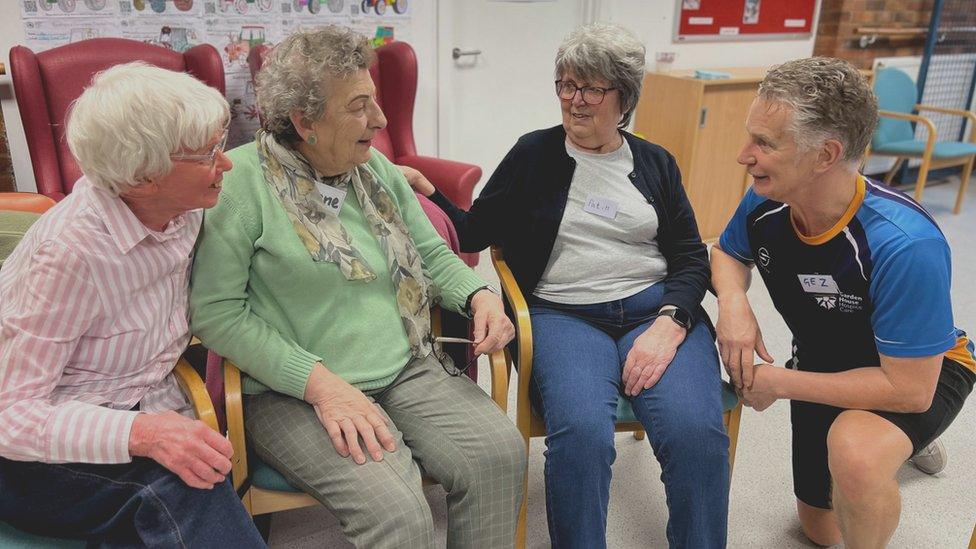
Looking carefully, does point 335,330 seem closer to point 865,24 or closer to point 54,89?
point 54,89

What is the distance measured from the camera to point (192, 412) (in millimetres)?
1379

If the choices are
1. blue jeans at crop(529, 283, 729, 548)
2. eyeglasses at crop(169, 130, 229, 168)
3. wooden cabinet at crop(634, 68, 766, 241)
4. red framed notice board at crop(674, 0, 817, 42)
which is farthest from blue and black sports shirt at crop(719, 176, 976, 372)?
red framed notice board at crop(674, 0, 817, 42)

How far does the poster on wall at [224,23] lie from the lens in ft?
9.27

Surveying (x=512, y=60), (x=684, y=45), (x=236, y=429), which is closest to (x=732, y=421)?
(x=236, y=429)

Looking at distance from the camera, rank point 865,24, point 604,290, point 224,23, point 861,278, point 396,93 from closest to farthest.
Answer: point 861,278 < point 604,290 < point 224,23 < point 396,93 < point 865,24

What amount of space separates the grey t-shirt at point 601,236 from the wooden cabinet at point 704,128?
6.64 ft

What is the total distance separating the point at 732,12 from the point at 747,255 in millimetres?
3159

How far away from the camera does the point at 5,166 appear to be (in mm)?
2898

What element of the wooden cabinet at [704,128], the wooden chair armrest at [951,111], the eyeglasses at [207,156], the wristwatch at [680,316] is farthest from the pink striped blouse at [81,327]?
the wooden chair armrest at [951,111]

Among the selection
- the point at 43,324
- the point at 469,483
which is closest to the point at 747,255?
the point at 469,483

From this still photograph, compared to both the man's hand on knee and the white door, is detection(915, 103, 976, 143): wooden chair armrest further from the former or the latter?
the man's hand on knee

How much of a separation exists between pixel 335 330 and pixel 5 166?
7.18ft

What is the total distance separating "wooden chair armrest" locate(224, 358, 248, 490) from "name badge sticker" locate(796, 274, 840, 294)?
1.19 metres

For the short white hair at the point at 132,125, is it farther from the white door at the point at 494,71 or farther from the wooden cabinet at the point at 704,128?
the wooden cabinet at the point at 704,128
